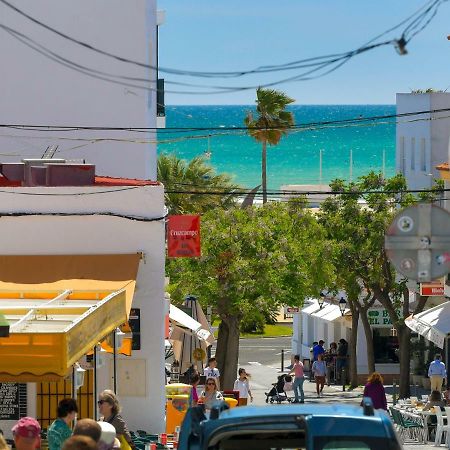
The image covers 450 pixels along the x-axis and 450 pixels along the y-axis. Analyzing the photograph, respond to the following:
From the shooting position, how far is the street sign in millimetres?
15211

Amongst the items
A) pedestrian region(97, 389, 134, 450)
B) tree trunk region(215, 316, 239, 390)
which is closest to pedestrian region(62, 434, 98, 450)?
pedestrian region(97, 389, 134, 450)

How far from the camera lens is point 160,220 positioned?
81.7 ft

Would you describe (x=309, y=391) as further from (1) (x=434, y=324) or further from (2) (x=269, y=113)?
(2) (x=269, y=113)

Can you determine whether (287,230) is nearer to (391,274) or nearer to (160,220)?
(391,274)

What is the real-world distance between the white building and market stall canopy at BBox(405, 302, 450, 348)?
18523 mm

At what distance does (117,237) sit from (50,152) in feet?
23.0

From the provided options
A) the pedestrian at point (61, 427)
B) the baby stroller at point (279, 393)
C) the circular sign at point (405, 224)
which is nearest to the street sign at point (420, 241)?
the circular sign at point (405, 224)

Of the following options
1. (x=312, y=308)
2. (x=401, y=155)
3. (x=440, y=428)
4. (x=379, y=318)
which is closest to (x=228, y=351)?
(x=379, y=318)

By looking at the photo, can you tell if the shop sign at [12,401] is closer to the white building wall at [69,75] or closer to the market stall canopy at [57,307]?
the market stall canopy at [57,307]

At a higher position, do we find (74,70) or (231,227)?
(74,70)

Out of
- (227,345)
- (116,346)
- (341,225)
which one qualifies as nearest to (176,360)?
(227,345)

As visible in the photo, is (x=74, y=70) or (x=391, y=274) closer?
(x=74, y=70)

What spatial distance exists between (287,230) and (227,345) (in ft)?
13.6

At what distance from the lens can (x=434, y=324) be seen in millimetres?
34781
